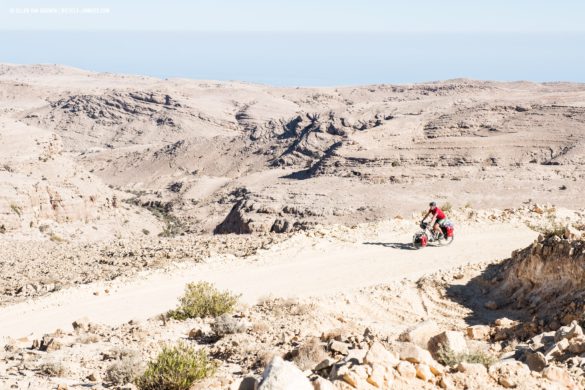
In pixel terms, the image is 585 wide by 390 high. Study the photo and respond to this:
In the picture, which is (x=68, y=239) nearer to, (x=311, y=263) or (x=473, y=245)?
(x=311, y=263)

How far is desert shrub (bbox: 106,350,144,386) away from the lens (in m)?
8.40

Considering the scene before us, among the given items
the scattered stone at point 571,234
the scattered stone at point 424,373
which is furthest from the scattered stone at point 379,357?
the scattered stone at point 571,234

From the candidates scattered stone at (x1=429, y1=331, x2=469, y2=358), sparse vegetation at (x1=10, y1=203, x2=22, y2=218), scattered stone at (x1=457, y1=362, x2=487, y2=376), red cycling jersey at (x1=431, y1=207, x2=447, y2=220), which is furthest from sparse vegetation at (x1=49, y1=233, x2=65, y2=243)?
scattered stone at (x1=457, y1=362, x2=487, y2=376)

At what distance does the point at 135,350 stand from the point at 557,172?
3450 cm

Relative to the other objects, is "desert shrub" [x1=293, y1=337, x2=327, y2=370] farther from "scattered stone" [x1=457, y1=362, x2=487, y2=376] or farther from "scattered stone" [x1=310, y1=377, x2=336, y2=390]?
"scattered stone" [x1=310, y1=377, x2=336, y2=390]

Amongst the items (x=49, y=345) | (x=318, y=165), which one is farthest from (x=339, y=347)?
(x=318, y=165)

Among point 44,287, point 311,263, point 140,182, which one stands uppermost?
point 311,263

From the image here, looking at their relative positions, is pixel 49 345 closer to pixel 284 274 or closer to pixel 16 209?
pixel 284 274

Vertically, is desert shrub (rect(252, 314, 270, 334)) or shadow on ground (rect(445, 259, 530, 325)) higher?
desert shrub (rect(252, 314, 270, 334))

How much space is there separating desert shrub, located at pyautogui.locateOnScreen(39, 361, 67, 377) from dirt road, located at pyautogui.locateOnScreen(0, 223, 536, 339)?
3742 millimetres

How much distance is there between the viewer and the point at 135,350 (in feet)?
31.6

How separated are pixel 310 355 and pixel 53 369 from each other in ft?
11.3

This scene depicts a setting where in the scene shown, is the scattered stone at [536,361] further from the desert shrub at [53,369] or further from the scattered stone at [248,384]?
the desert shrub at [53,369]

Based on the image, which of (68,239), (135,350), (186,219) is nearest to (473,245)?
(135,350)
